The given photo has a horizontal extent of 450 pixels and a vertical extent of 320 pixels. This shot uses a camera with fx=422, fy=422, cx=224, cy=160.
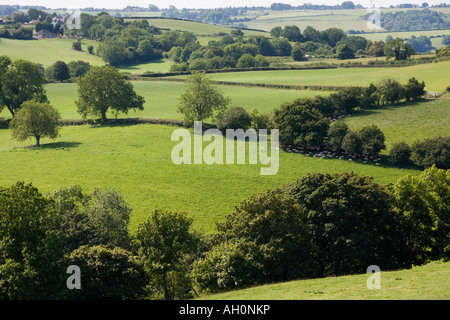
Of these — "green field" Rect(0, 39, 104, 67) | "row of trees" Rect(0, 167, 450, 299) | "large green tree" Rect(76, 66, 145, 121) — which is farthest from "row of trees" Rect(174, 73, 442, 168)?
"green field" Rect(0, 39, 104, 67)

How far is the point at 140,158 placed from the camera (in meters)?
73.6

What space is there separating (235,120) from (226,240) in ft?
168

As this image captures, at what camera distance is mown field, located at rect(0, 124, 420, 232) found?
55844 mm

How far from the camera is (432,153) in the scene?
213 feet

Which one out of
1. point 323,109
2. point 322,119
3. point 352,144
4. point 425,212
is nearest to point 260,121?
point 322,119

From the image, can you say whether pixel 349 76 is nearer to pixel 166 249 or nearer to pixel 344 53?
pixel 344 53

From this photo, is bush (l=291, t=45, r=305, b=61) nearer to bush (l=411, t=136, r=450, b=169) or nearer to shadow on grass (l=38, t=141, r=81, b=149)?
bush (l=411, t=136, r=450, b=169)

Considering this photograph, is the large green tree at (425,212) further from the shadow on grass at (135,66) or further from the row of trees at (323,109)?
the shadow on grass at (135,66)

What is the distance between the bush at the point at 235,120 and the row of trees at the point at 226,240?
1724 inches

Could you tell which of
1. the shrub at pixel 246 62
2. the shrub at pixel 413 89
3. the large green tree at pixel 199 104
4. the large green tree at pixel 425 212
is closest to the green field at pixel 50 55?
the shrub at pixel 246 62

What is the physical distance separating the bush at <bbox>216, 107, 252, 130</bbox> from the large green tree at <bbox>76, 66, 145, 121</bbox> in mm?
24612

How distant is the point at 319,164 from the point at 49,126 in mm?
51669
